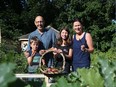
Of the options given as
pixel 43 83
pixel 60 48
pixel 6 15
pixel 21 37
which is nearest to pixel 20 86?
pixel 43 83

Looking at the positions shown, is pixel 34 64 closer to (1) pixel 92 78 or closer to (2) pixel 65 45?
(2) pixel 65 45

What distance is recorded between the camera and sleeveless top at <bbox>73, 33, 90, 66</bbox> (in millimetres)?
5352

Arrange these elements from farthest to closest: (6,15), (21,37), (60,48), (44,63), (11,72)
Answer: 1. (6,15)
2. (21,37)
3. (44,63)
4. (60,48)
5. (11,72)

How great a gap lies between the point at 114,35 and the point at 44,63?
4090 cm

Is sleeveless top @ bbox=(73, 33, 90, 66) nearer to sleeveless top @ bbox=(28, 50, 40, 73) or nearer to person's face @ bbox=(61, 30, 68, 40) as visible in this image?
person's face @ bbox=(61, 30, 68, 40)

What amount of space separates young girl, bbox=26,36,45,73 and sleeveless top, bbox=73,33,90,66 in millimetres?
590

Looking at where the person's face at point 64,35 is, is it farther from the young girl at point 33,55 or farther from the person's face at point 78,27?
the young girl at point 33,55

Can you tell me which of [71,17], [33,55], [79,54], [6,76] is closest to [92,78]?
[6,76]

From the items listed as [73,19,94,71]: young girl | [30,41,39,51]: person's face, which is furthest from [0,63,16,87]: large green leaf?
[30,41,39,51]: person's face

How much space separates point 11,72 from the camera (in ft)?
2.21

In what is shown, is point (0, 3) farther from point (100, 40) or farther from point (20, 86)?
point (20, 86)

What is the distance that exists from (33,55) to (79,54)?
0.85m

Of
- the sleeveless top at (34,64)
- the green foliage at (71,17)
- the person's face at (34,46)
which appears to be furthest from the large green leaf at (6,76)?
the green foliage at (71,17)

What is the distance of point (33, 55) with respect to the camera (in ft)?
19.7
